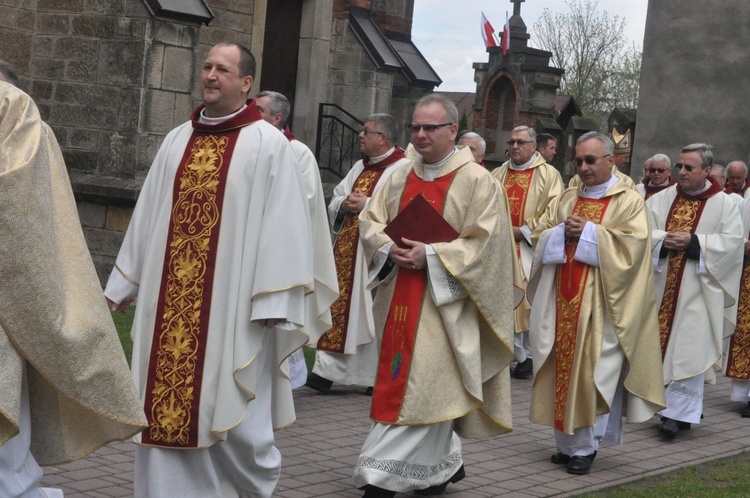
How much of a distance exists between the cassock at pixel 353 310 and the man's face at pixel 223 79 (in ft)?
13.0

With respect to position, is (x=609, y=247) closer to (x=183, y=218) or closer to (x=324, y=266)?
(x=324, y=266)

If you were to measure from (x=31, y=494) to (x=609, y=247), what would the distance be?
422 centimetres

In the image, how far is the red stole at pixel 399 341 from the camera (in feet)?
20.6

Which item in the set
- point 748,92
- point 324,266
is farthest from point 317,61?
point 324,266

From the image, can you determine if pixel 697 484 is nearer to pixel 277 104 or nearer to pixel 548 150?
pixel 277 104

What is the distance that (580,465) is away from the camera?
7379 mm

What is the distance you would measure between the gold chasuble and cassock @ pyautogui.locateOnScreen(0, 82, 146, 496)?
2.06 metres

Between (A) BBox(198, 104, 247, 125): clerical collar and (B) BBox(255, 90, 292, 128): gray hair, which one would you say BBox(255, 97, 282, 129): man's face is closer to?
(B) BBox(255, 90, 292, 128): gray hair

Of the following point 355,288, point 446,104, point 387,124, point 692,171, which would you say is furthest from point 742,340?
point 446,104

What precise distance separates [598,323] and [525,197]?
382 centimetres

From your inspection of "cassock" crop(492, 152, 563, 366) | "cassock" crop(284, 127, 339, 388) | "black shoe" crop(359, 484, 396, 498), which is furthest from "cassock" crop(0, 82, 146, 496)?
"cassock" crop(492, 152, 563, 366)

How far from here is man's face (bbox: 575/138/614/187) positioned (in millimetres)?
7617

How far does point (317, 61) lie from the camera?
656 inches

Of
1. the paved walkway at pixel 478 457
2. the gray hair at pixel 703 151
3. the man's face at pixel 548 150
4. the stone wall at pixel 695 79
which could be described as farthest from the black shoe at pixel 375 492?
the stone wall at pixel 695 79
